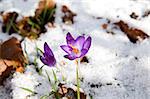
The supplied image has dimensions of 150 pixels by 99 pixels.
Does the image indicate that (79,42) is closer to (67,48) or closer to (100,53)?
(67,48)

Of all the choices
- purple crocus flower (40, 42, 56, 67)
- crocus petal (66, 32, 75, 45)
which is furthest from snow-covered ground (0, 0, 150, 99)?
crocus petal (66, 32, 75, 45)

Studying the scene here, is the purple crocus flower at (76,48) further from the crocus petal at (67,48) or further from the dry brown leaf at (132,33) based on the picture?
the dry brown leaf at (132,33)

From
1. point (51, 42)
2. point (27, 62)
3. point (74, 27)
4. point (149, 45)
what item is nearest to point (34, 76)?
point (27, 62)

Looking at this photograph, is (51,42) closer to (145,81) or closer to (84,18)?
(84,18)

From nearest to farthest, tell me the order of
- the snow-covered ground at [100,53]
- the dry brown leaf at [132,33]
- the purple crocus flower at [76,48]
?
the purple crocus flower at [76,48], the snow-covered ground at [100,53], the dry brown leaf at [132,33]

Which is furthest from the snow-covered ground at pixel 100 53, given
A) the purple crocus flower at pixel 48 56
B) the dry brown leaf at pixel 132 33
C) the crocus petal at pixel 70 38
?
the crocus petal at pixel 70 38
